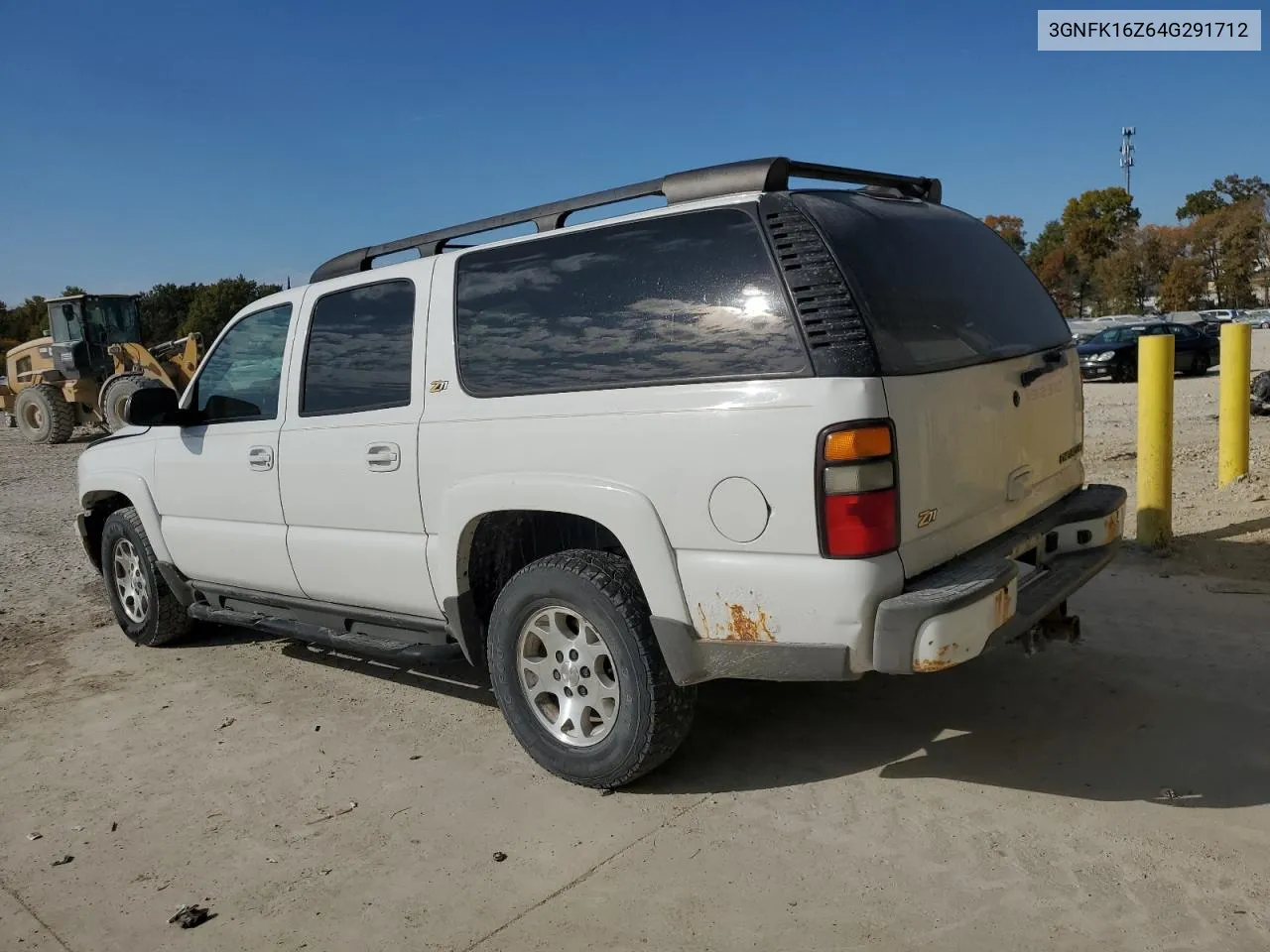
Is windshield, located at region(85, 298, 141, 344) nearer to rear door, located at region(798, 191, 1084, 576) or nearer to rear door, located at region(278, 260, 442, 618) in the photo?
rear door, located at region(278, 260, 442, 618)

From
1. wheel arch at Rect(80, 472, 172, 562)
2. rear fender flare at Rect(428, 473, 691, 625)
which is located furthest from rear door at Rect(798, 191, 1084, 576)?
wheel arch at Rect(80, 472, 172, 562)

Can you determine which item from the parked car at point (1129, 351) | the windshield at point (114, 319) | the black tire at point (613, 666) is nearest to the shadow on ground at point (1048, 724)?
the black tire at point (613, 666)

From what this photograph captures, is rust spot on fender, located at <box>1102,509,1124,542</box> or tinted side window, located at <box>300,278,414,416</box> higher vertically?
tinted side window, located at <box>300,278,414,416</box>

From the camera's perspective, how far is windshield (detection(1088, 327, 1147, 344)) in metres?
23.4

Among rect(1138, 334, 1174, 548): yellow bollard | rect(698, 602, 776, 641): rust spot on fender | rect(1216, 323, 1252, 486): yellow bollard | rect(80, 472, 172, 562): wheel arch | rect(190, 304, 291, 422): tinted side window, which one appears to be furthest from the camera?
rect(1216, 323, 1252, 486): yellow bollard

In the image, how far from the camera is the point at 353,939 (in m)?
2.98

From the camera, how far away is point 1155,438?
618 centimetres

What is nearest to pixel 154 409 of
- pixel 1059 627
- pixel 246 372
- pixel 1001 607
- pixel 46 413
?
pixel 246 372

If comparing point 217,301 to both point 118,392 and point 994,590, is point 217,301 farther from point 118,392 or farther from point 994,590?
point 994,590

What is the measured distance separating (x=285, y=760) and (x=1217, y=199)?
281 ft

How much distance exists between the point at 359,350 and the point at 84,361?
1897 centimetres

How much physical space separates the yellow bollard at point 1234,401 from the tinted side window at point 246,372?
5839 millimetres

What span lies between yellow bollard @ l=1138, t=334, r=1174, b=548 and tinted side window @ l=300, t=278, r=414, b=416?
4.18 metres

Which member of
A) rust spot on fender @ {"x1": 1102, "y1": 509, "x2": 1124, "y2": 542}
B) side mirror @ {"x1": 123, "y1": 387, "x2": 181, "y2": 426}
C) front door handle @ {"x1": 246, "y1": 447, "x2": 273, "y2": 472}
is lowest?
rust spot on fender @ {"x1": 1102, "y1": 509, "x2": 1124, "y2": 542}
